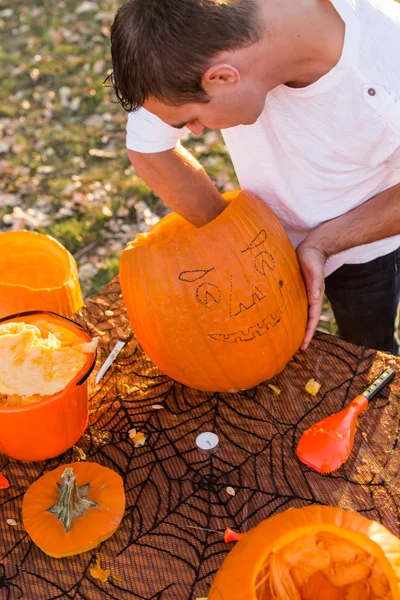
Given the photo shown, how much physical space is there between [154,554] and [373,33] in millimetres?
1224

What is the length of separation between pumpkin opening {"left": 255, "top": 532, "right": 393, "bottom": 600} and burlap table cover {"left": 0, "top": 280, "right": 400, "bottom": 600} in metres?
0.20

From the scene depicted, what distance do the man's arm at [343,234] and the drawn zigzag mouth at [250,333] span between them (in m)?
0.13

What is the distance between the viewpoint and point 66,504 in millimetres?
1398

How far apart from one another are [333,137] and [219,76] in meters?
0.38

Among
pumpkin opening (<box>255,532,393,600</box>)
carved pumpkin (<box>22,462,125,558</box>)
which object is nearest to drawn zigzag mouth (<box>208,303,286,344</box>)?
carved pumpkin (<box>22,462,125,558</box>)

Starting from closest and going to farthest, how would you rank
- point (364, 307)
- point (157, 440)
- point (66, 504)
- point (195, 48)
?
point (195, 48), point (66, 504), point (157, 440), point (364, 307)

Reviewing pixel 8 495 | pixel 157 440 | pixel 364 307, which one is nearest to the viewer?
pixel 8 495

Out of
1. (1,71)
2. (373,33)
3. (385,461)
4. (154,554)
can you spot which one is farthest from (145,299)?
(1,71)

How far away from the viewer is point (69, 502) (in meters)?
1.39

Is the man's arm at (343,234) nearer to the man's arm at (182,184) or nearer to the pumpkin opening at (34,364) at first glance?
the man's arm at (182,184)

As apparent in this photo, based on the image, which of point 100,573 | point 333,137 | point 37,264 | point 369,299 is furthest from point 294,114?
point 100,573

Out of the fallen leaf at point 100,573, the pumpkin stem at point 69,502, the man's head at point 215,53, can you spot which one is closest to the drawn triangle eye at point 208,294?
the man's head at point 215,53

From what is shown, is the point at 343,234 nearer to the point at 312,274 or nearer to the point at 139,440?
the point at 312,274

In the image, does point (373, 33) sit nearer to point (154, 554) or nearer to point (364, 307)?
point (364, 307)
